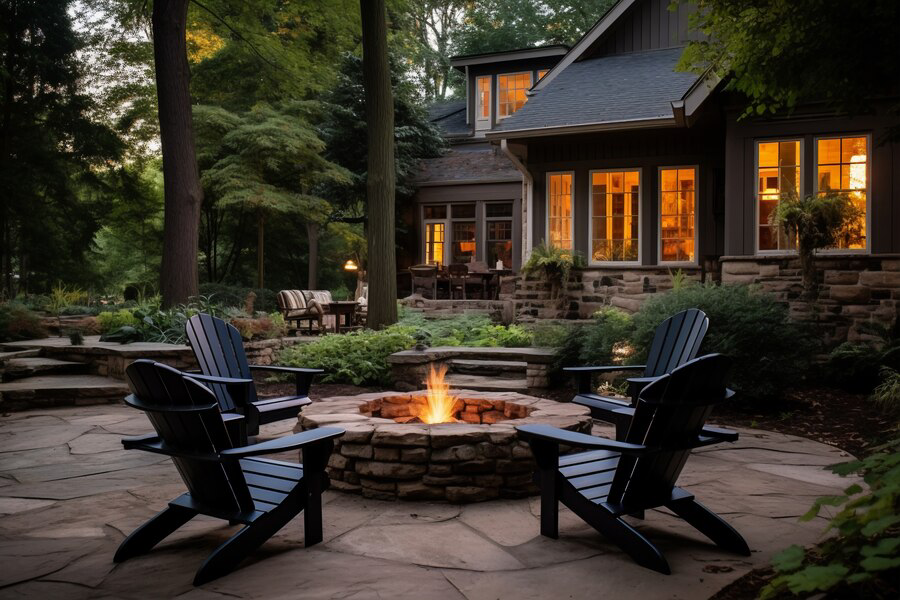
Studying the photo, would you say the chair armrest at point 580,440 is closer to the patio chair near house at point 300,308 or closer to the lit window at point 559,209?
the lit window at point 559,209

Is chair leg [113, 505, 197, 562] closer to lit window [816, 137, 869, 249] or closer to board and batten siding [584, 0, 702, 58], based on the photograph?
lit window [816, 137, 869, 249]

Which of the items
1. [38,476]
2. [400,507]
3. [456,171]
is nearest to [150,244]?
[456,171]

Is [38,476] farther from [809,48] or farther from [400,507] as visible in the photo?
[809,48]

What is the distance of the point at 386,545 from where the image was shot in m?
3.18

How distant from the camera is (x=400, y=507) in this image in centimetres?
381

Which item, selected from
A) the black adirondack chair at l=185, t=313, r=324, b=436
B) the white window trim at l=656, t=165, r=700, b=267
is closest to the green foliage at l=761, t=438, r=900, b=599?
the black adirondack chair at l=185, t=313, r=324, b=436

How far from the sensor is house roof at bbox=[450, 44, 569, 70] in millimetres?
17797

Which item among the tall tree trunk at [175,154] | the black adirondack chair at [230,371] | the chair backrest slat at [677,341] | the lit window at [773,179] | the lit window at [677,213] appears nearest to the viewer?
the chair backrest slat at [677,341]

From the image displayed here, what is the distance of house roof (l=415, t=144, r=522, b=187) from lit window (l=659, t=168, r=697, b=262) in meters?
6.34

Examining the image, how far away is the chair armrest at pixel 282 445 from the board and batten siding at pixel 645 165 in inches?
386

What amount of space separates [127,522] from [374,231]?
8107 millimetres

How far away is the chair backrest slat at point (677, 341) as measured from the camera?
13.0ft

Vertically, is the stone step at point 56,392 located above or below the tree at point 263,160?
below

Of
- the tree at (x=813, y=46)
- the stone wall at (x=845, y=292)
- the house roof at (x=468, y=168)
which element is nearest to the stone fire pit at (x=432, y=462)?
the tree at (x=813, y=46)
